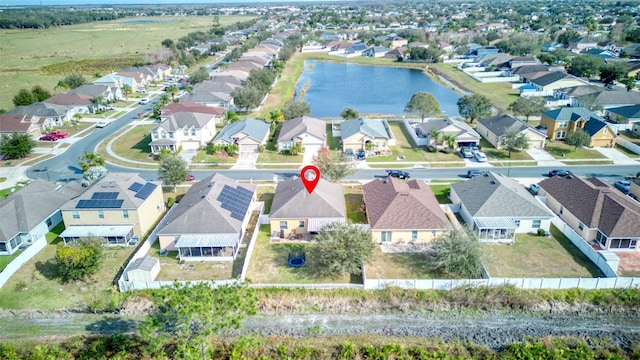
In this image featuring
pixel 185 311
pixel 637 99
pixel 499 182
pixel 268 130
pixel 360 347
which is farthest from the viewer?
pixel 637 99

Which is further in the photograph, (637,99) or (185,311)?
(637,99)

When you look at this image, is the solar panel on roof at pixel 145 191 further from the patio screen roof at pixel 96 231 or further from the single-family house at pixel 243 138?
the single-family house at pixel 243 138

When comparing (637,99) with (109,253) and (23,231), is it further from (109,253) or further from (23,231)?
(23,231)

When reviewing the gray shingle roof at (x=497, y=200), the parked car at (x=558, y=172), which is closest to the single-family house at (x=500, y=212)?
the gray shingle roof at (x=497, y=200)

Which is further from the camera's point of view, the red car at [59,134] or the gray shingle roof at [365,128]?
the red car at [59,134]

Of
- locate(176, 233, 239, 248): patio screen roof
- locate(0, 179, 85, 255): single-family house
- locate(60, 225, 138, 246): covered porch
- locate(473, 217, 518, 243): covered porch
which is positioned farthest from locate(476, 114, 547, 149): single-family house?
locate(0, 179, 85, 255): single-family house

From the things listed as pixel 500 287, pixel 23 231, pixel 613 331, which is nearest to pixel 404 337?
pixel 500 287
